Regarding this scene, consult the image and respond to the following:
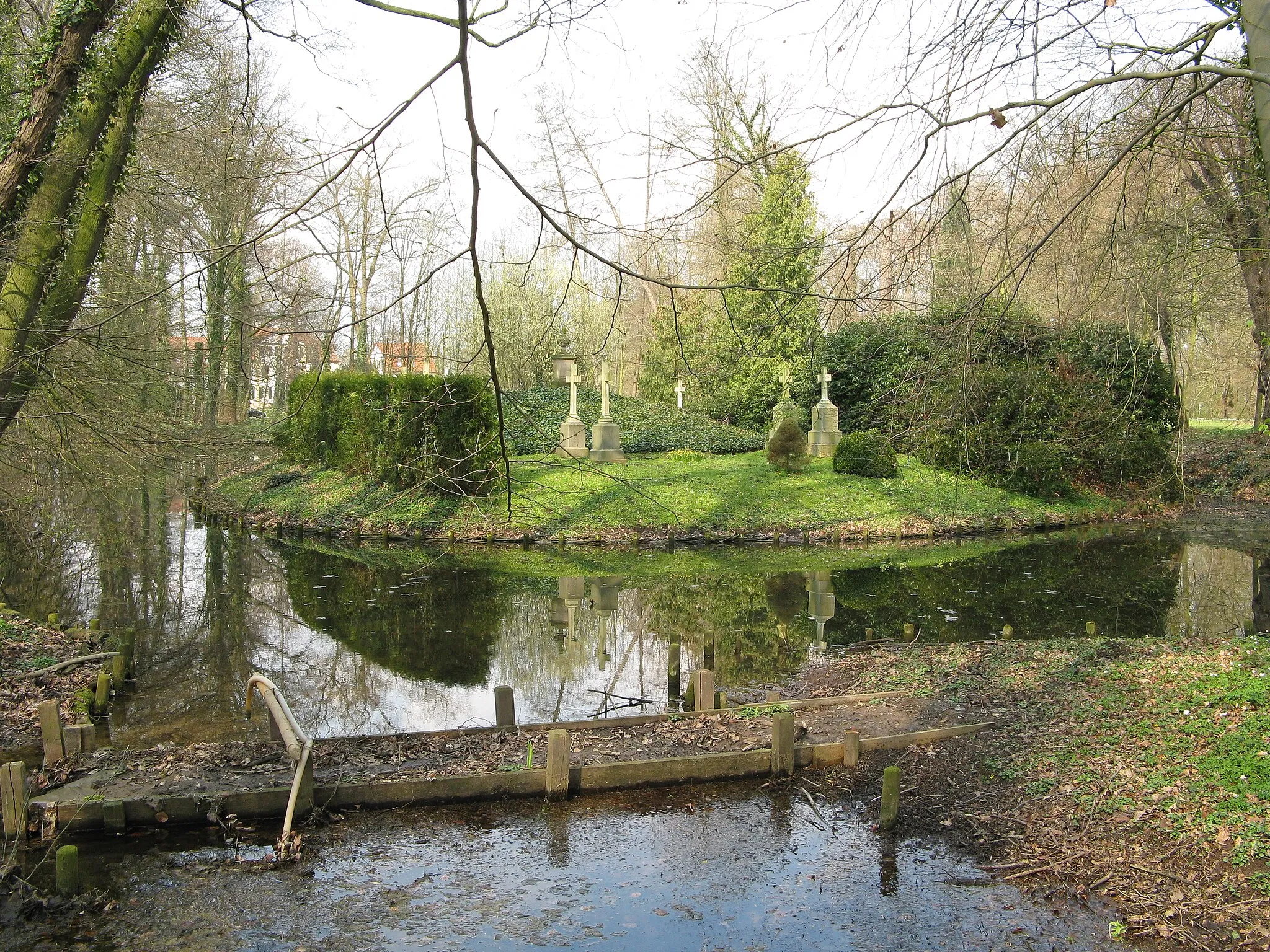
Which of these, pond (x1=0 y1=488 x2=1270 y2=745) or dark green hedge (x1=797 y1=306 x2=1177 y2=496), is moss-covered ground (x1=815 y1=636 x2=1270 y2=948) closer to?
dark green hedge (x1=797 y1=306 x2=1177 y2=496)

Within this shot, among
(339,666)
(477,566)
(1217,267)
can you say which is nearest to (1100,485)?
(1217,267)

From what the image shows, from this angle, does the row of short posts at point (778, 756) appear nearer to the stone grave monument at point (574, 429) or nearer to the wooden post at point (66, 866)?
the wooden post at point (66, 866)

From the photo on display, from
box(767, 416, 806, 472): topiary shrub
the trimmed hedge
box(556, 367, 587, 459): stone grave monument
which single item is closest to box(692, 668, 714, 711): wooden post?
box(767, 416, 806, 472): topiary shrub

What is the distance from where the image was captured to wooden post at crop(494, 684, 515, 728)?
296 inches

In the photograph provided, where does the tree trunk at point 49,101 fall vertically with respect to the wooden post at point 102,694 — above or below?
above

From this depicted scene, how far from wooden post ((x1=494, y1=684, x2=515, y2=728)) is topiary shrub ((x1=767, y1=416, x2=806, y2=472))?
16.5m

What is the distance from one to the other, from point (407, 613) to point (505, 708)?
6393 mm

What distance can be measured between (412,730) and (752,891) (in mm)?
4203

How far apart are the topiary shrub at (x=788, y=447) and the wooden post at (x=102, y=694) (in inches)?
677

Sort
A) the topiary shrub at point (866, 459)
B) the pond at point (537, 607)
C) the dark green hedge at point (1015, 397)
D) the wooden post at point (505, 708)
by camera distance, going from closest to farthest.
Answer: the dark green hedge at point (1015, 397) → the wooden post at point (505, 708) → the pond at point (537, 607) → the topiary shrub at point (866, 459)

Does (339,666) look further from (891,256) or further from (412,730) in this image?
(891,256)

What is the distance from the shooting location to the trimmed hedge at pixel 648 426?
93.7 ft

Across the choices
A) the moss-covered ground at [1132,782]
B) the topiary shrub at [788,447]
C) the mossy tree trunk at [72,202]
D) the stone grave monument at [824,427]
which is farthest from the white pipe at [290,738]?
the stone grave monument at [824,427]

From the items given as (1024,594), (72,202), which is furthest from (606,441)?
(72,202)
